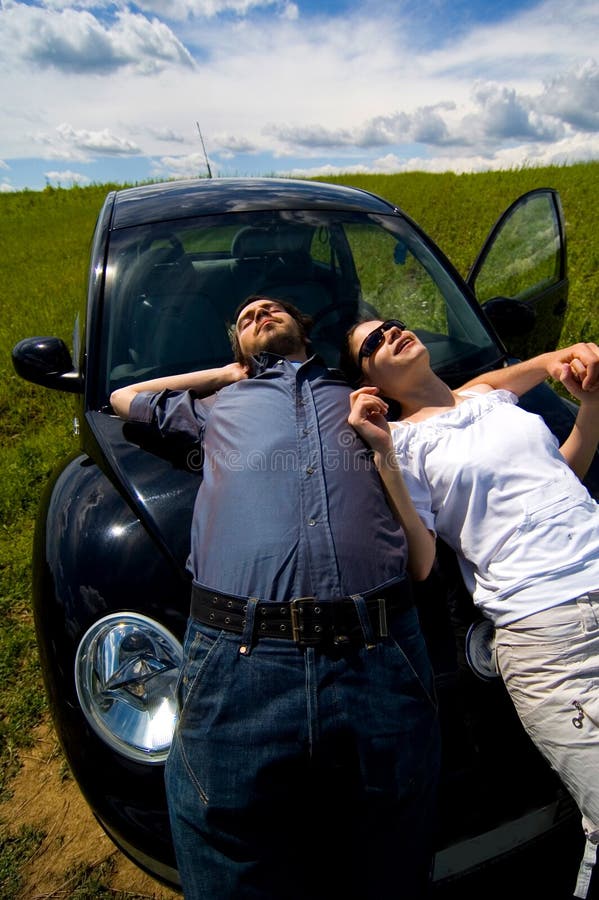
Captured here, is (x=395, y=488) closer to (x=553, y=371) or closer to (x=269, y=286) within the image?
(x=553, y=371)

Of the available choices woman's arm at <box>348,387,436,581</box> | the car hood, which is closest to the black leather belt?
woman's arm at <box>348,387,436,581</box>

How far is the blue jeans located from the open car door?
85.4 inches

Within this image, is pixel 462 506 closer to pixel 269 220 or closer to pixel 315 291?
pixel 315 291

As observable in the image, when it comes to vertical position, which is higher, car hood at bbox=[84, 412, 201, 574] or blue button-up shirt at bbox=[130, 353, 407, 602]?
blue button-up shirt at bbox=[130, 353, 407, 602]

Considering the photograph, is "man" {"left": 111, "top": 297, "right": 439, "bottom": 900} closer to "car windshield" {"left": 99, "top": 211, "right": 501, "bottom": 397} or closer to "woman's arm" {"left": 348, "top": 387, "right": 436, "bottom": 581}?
"woman's arm" {"left": 348, "top": 387, "right": 436, "bottom": 581}

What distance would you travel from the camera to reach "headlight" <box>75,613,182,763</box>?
1.51 metres

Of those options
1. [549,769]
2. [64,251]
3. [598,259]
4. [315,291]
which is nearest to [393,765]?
[549,769]

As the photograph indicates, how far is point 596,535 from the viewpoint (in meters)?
1.61

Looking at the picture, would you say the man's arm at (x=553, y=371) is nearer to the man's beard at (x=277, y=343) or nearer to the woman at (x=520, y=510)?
the woman at (x=520, y=510)

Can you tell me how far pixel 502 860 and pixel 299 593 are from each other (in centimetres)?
95

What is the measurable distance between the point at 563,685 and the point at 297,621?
2.23 feet

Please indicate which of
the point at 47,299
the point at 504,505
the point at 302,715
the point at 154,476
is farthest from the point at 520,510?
the point at 47,299

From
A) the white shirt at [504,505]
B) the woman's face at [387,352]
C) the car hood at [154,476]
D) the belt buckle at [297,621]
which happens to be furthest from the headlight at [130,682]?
the woman's face at [387,352]

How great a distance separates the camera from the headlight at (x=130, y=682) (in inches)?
59.5
